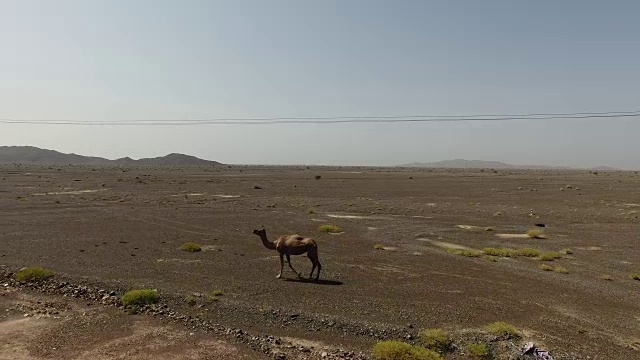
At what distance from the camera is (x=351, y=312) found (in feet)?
48.5

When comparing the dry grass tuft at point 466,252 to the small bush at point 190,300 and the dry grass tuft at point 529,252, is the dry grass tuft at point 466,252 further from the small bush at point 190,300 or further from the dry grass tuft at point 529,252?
the small bush at point 190,300

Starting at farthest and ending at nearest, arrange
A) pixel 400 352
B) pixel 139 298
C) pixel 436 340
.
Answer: pixel 139 298 → pixel 436 340 → pixel 400 352

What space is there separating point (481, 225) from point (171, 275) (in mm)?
27920

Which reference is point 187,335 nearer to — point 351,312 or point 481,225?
point 351,312

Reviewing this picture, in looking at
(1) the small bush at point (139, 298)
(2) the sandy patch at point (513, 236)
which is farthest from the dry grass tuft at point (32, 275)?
(2) the sandy patch at point (513, 236)

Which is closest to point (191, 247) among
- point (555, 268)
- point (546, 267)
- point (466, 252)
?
point (466, 252)

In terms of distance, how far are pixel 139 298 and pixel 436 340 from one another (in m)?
10.1

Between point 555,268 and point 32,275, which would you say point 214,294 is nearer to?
point 32,275

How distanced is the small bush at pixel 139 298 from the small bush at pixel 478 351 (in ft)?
34.7

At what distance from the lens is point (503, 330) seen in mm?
13125

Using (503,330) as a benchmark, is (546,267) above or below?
below

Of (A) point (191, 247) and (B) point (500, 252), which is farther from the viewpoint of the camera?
(B) point (500, 252)

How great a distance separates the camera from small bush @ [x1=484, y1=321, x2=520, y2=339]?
1296 centimetres

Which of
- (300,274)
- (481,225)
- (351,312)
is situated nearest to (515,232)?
(481,225)
